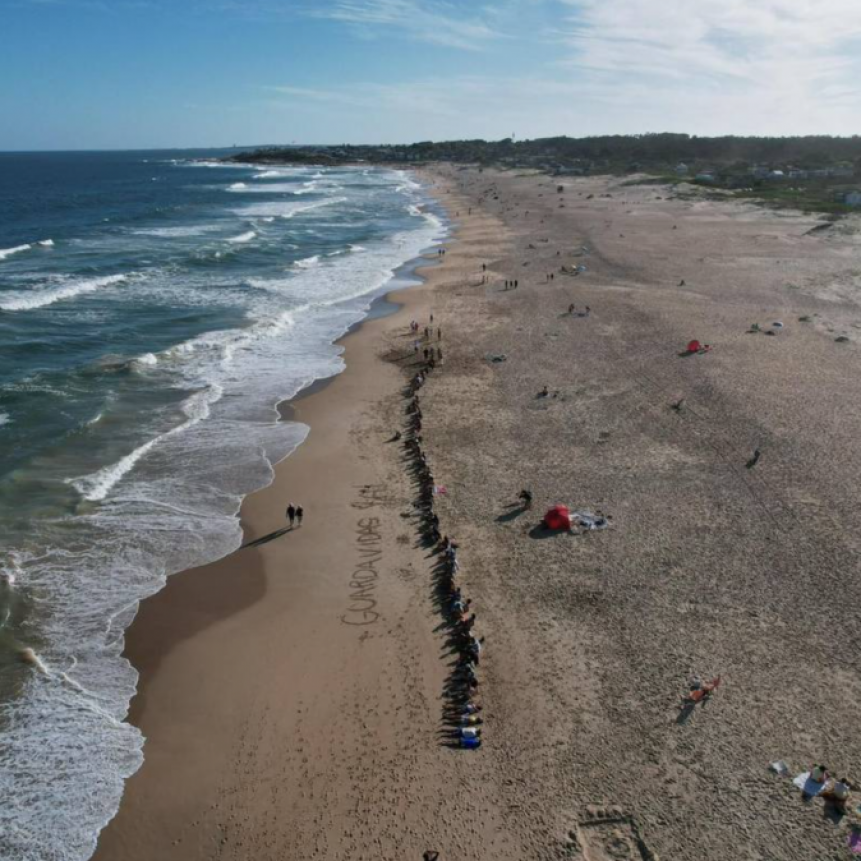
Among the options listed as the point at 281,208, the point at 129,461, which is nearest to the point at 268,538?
the point at 129,461

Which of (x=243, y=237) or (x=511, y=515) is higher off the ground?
(x=243, y=237)

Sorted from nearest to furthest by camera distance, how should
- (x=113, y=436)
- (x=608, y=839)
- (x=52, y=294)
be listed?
(x=608, y=839), (x=113, y=436), (x=52, y=294)

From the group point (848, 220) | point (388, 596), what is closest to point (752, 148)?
point (848, 220)

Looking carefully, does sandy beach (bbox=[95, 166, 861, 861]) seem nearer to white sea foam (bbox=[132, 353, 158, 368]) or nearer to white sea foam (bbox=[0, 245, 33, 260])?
white sea foam (bbox=[132, 353, 158, 368])

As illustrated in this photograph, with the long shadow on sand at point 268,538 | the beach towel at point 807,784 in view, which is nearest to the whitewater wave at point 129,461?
the long shadow on sand at point 268,538

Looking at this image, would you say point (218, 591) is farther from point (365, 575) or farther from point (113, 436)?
point (113, 436)
